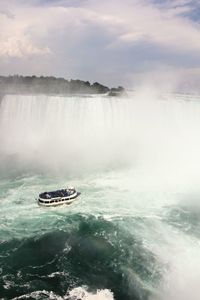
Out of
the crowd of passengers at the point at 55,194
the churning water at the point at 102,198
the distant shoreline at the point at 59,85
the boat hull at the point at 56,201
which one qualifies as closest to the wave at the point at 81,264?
the churning water at the point at 102,198

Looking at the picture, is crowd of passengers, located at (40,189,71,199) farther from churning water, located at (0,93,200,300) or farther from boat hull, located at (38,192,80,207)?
churning water, located at (0,93,200,300)

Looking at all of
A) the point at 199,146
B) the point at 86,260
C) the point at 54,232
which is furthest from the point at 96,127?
the point at 86,260

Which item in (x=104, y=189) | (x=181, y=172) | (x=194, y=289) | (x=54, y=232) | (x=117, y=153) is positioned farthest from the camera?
(x=117, y=153)

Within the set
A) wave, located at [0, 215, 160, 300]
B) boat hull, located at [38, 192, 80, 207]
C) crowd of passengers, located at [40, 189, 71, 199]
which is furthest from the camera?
crowd of passengers, located at [40, 189, 71, 199]

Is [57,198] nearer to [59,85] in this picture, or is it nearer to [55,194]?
[55,194]

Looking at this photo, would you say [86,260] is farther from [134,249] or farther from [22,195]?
[22,195]

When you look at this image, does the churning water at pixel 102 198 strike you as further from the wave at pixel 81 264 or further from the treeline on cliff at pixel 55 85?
the treeline on cliff at pixel 55 85

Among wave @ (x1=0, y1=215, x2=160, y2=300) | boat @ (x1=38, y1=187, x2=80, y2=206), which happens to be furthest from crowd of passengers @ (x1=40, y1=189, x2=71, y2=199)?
wave @ (x1=0, y1=215, x2=160, y2=300)
